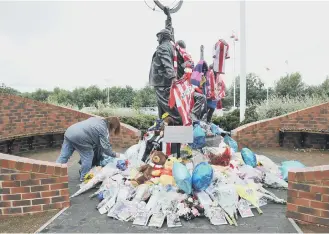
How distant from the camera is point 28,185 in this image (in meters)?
3.47

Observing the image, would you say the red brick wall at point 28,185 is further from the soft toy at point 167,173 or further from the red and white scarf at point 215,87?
the red and white scarf at point 215,87

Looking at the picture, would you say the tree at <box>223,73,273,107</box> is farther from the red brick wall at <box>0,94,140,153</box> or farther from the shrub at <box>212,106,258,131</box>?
the red brick wall at <box>0,94,140,153</box>

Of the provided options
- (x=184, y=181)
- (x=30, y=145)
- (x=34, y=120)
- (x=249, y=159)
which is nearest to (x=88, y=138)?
(x=184, y=181)

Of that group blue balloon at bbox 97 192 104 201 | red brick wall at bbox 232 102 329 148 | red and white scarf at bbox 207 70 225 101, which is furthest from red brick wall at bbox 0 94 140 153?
blue balloon at bbox 97 192 104 201

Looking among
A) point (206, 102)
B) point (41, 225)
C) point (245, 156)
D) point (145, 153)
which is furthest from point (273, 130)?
point (41, 225)

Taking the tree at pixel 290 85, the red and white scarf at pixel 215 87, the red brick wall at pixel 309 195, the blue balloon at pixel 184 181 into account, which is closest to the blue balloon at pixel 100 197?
the blue balloon at pixel 184 181

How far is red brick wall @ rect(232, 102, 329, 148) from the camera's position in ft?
26.3

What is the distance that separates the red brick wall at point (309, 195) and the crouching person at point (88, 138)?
2.71 metres

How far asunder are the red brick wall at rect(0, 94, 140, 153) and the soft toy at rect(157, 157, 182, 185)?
12.6 feet

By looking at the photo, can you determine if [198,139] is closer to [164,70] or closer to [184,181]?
[164,70]

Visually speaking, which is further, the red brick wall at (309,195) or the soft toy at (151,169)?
the soft toy at (151,169)

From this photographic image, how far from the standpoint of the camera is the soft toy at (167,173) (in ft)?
13.2

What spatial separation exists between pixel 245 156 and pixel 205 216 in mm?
1900

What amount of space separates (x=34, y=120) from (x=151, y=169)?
4878 millimetres
